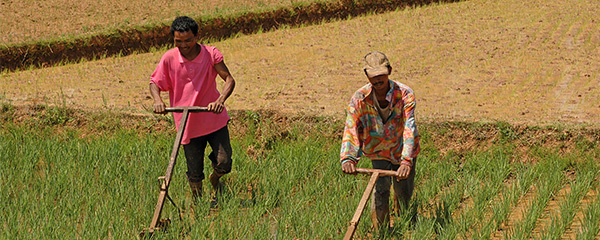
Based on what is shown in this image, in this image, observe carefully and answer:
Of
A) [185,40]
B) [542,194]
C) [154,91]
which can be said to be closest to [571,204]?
[542,194]

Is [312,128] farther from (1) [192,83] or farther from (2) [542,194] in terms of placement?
(2) [542,194]

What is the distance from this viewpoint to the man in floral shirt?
372 centimetres

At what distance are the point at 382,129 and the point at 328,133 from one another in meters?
2.45

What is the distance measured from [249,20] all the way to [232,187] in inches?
234

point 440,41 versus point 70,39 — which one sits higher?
point 70,39

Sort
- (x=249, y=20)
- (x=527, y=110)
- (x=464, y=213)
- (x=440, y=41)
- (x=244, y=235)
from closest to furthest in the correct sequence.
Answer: (x=244, y=235)
(x=464, y=213)
(x=527, y=110)
(x=440, y=41)
(x=249, y=20)

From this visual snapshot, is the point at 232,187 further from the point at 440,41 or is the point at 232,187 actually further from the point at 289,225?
the point at 440,41

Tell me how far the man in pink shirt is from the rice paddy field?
0.39 metres

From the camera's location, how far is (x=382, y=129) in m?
3.94

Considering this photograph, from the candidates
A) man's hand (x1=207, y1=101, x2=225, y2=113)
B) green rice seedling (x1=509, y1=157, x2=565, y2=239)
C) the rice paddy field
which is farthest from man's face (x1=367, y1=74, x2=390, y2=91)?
green rice seedling (x1=509, y1=157, x2=565, y2=239)

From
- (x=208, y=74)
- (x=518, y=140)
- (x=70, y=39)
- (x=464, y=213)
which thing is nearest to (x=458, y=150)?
(x=518, y=140)

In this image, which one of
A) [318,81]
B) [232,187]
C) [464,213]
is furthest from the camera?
[318,81]

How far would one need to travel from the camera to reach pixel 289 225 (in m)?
4.25

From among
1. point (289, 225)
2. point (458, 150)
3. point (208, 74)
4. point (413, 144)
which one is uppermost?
point (208, 74)
